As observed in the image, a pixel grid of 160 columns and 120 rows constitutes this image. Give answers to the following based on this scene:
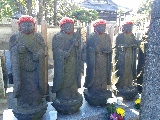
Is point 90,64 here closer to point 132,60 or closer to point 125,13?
point 132,60

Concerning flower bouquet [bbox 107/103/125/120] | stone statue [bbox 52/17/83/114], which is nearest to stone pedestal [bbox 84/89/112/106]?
flower bouquet [bbox 107/103/125/120]

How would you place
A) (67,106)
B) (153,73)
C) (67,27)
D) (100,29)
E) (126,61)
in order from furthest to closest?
1. (126,61)
2. (100,29)
3. (67,106)
4. (67,27)
5. (153,73)

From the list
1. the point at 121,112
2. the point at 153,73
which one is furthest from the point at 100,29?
the point at 153,73

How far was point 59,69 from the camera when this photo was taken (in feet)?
13.6

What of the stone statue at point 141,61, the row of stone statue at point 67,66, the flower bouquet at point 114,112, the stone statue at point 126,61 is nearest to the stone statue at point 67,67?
the row of stone statue at point 67,66

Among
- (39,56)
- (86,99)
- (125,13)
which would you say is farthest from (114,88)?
Answer: (125,13)

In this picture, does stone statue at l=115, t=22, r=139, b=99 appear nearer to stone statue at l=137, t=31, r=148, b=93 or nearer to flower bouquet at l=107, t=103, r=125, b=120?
stone statue at l=137, t=31, r=148, b=93

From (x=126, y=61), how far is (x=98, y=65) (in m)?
0.82

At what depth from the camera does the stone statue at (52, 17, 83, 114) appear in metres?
4.09

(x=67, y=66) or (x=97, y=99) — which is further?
(x=97, y=99)

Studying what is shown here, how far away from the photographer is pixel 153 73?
2.74 m

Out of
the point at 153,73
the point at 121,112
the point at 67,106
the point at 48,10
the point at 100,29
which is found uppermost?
the point at 48,10

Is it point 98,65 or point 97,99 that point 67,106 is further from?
point 98,65

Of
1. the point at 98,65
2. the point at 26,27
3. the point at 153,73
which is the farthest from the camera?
the point at 98,65
